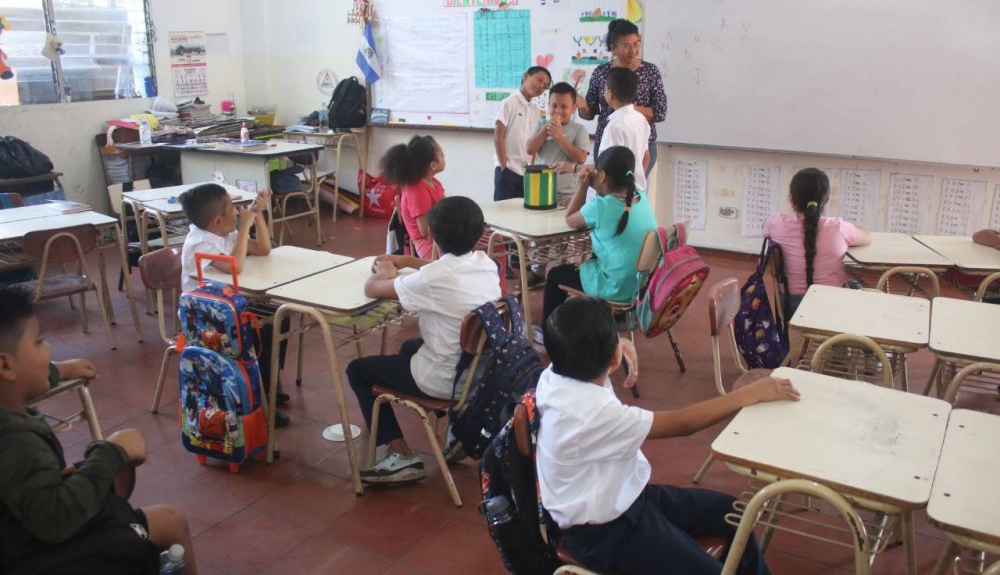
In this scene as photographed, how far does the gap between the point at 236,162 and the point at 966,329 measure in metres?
4.96

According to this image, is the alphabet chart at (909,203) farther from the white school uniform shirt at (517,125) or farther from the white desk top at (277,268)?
the white desk top at (277,268)

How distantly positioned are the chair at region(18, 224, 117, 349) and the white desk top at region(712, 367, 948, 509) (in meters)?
3.28

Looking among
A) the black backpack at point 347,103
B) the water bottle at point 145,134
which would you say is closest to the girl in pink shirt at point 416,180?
the water bottle at point 145,134

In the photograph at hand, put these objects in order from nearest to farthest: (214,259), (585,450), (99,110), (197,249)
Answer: (585,450) < (214,259) < (197,249) < (99,110)

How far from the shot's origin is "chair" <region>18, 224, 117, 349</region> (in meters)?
3.70

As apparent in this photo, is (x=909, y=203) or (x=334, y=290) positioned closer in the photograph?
(x=334, y=290)

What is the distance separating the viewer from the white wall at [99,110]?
604 centimetres

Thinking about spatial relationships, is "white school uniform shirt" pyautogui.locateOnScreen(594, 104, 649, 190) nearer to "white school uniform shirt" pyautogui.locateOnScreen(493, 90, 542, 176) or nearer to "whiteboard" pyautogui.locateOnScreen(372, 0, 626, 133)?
"white school uniform shirt" pyautogui.locateOnScreen(493, 90, 542, 176)

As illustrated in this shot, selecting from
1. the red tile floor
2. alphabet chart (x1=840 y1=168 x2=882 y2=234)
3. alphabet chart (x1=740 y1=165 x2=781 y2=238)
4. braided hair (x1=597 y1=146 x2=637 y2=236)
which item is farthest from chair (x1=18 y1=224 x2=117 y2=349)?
alphabet chart (x1=840 y1=168 x2=882 y2=234)

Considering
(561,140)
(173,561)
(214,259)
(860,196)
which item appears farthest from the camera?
(860,196)

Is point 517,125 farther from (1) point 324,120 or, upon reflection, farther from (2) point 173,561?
(2) point 173,561

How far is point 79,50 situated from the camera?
6.30m

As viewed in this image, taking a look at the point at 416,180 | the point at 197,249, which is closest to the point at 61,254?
the point at 197,249

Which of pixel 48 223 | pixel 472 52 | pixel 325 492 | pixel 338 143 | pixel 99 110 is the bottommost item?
pixel 325 492
